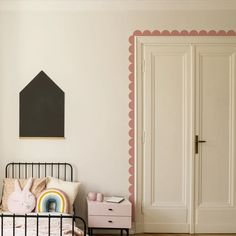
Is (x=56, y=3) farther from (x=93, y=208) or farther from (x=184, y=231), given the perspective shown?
(x=184, y=231)

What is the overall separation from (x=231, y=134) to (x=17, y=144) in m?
2.47

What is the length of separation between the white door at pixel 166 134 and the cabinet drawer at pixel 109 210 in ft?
1.46

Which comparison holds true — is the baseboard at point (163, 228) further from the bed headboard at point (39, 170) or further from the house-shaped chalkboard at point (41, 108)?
the house-shaped chalkboard at point (41, 108)

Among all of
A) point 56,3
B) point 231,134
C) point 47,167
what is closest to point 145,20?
point 56,3

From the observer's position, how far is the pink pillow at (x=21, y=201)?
3012 mm

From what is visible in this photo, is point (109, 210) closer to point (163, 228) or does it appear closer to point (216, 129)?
point (163, 228)

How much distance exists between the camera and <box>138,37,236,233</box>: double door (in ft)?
11.7

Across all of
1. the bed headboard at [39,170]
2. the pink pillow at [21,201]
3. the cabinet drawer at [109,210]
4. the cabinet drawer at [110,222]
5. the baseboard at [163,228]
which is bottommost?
the baseboard at [163,228]

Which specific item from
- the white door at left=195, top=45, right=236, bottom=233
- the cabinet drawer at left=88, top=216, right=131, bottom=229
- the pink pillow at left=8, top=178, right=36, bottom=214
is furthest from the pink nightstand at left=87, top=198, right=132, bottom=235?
the white door at left=195, top=45, right=236, bottom=233

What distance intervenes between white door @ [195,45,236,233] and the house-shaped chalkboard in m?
1.60

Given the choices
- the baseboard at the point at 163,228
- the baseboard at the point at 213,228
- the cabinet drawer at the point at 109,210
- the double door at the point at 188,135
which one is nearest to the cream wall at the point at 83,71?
the double door at the point at 188,135

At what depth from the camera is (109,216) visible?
317 cm

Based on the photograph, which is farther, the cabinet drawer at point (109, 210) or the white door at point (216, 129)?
the white door at point (216, 129)

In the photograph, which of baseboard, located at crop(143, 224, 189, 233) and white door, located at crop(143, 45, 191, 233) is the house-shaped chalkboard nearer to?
white door, located at crop(143, 45, 191, 233)
